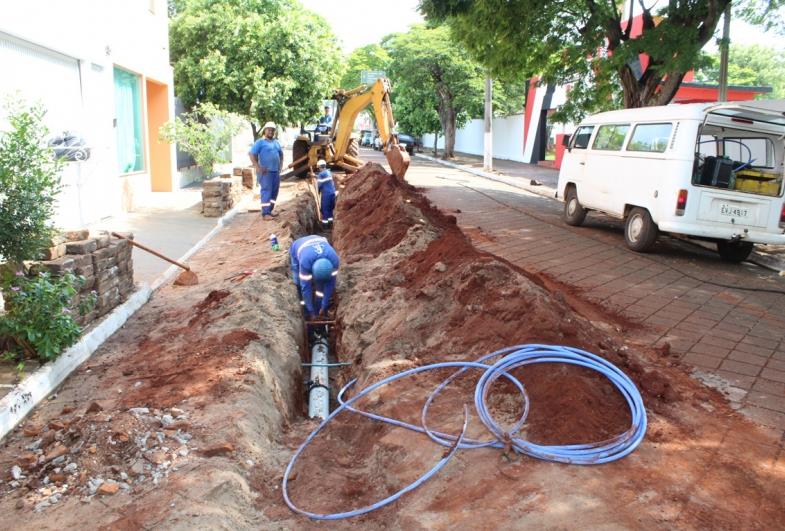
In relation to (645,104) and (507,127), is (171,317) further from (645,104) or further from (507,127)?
(507,127)

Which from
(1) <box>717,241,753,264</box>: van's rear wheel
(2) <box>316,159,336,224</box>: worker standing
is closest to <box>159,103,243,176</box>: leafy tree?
(2) <box>316,159,336,224</box>: worker standing

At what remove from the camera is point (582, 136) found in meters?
11.8

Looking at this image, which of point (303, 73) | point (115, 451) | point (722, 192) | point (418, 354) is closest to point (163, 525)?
point (115, 451)

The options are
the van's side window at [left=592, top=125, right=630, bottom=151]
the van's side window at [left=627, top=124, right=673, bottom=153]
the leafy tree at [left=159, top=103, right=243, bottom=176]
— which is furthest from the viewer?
the leafy tree at [left=159, top=103, right=243, bottom=176]

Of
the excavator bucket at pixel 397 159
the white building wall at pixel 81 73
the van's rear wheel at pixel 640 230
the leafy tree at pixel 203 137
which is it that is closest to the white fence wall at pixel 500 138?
the leafy tree at pixel 203 137

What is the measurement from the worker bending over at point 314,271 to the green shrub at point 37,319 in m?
2.60

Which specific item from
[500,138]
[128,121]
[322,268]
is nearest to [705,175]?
[322,268]

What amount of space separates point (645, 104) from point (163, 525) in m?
12.8

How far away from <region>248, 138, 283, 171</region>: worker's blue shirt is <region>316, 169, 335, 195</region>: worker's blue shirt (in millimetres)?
982

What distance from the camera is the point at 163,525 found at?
305 cm

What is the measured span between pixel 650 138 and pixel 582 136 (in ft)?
8.32

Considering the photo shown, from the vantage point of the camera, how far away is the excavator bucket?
12.3 metres

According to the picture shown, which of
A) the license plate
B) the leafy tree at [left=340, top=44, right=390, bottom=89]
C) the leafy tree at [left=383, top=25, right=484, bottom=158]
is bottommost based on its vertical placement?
the license plate

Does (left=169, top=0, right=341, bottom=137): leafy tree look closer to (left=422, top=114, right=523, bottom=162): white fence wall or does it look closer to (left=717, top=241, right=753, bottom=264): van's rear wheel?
(left=717, top=241, right=753, bottom=264): van's rear wheel
